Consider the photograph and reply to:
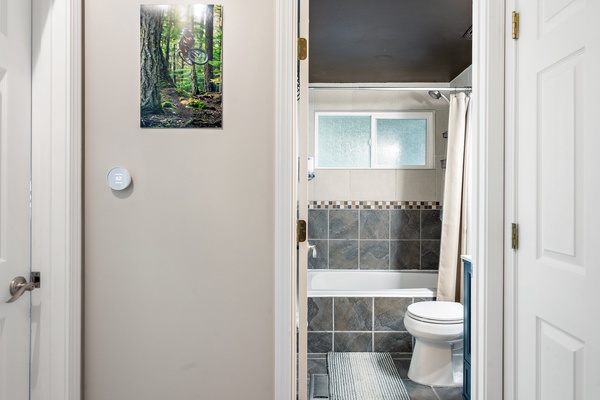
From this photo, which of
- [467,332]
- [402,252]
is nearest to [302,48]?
[467,332]

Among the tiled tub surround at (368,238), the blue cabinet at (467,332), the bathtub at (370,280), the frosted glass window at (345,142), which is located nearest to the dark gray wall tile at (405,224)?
the tiled tub surround at (368,238)

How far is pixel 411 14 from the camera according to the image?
284 cm

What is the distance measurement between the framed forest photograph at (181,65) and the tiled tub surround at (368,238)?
301 cm

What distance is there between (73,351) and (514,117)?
68.2 inches

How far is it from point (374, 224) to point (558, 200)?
3278mm

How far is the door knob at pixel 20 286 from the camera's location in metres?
1.44

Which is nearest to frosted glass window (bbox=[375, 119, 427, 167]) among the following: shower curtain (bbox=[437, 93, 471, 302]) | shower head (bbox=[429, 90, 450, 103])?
shower head (bbox=[429, 90, 450, 103])

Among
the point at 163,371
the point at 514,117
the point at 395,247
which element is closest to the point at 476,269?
the point at 514,117

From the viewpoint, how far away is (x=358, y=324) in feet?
11.9

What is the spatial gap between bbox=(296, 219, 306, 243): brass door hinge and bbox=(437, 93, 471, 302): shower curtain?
249cm

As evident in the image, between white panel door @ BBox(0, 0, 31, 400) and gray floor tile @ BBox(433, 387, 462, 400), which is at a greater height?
white panel door @ BBox(0, 0, 31, 400)

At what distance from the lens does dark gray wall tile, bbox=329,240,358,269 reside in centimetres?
455

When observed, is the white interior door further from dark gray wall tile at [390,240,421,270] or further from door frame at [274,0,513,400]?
dark gray wall tile at [390,240,421,270]

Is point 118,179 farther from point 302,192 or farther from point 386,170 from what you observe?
point 386,170
